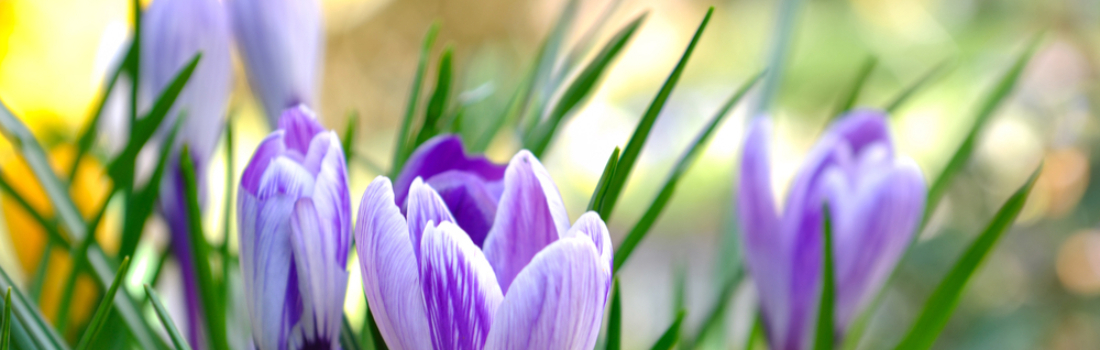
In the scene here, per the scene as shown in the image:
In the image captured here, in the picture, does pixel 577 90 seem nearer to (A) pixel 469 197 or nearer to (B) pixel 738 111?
(A) pixel 469 197

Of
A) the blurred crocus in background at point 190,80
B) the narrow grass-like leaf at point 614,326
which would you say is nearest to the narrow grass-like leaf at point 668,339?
the narrow grass-like leaf at point 614,326

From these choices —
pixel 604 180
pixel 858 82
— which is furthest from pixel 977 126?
pixel 604 180

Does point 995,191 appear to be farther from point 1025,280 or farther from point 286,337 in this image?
point 286,337

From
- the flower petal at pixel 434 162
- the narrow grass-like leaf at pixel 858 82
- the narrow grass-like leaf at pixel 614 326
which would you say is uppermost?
the flower petal at pixel 434 162

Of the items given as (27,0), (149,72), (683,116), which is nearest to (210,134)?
(149,72)

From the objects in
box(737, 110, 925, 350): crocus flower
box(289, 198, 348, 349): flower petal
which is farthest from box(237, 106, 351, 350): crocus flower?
box(737, 110, 925, 350): crocus flower

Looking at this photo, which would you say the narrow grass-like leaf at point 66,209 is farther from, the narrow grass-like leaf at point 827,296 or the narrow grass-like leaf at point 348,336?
the narrow grass-like leaf at point 827,296
